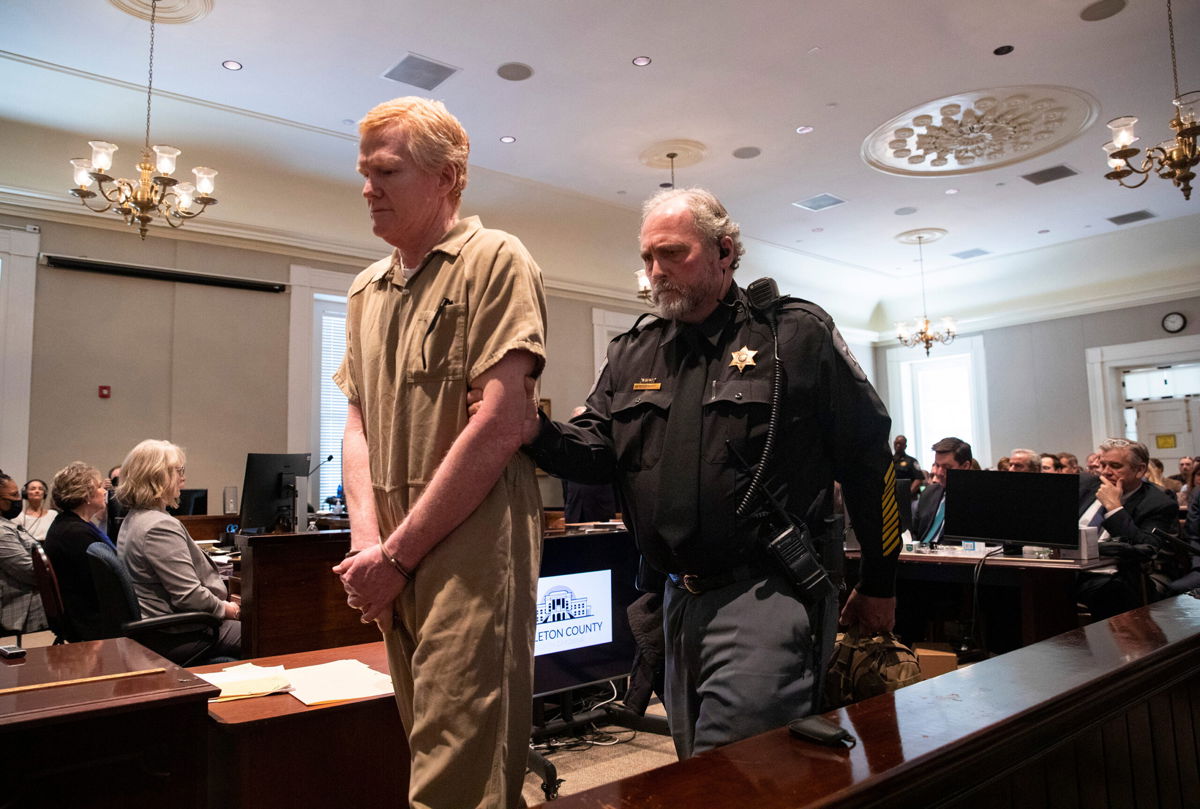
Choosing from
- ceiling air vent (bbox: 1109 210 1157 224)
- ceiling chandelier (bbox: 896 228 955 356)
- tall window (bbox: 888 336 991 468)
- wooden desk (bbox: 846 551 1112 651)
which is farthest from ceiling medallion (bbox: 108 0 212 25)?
tall window (bbox: 888 336 991 468)

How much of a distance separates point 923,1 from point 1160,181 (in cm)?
542

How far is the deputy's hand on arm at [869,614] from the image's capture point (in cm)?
171

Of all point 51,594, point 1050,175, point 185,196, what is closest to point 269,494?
point 51,594

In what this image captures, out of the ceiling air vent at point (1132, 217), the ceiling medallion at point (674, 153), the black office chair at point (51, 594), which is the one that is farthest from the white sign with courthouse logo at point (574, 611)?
the ceiling air vent at point (1132, 217)

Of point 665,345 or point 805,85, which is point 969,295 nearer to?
point 805,85

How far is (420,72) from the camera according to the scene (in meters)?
6.20

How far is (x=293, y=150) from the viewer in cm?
736

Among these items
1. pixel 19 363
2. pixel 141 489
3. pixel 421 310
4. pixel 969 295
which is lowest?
pixel 141 489

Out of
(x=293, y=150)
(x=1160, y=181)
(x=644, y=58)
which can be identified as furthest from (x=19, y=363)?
(x=1160, y=181)

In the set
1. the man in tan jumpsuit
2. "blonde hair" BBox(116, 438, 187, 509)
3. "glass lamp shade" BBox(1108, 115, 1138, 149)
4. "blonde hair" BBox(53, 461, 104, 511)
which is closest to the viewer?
the man in tan jumpsuit

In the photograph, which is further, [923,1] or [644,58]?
[644,58]

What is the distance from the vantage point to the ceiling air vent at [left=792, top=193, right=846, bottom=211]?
363 inches

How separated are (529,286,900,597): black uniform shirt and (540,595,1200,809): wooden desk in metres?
0.40

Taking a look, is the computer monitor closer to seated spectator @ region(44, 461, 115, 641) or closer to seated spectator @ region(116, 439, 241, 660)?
seated spectator @ region(116, 439, 241, 660)
